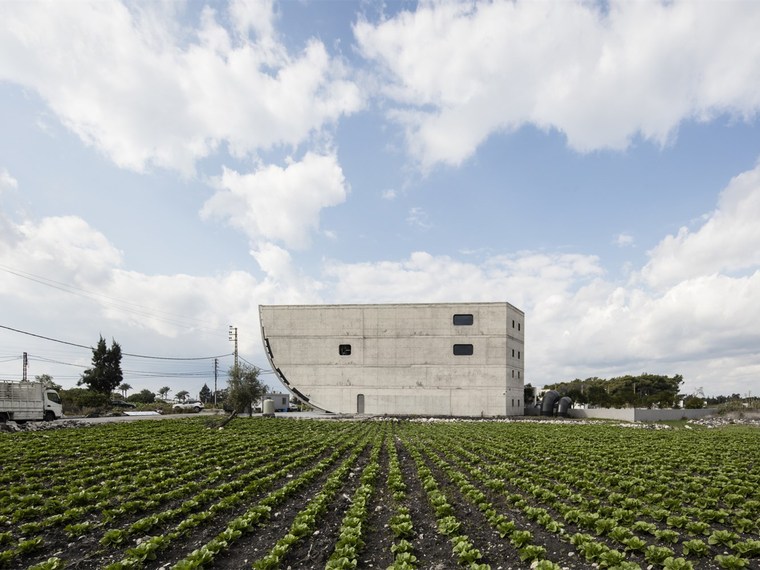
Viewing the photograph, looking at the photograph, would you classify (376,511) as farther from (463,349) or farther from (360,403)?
(360,403)

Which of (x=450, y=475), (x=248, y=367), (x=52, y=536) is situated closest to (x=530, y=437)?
(x=450, y=475)

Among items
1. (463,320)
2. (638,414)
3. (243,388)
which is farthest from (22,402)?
(638,414)

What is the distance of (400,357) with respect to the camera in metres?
61.5

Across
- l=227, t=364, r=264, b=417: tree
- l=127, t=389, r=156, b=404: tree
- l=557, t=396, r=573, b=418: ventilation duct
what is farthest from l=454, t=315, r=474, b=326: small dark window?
l=127, t=389, r=156, b=404: tree

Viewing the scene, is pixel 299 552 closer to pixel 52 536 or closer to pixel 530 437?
pixel 52 536

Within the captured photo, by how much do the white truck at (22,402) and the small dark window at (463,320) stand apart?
143 ft

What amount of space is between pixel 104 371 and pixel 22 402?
43901mm

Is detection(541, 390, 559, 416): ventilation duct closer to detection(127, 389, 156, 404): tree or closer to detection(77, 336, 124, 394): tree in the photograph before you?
detection(77, 336, 124, 394): tree

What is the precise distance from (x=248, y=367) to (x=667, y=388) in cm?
9246

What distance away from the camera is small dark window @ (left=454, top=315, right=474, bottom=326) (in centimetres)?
6116

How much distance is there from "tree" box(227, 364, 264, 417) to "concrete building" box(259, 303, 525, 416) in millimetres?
7398

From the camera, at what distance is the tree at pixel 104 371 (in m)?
82.1

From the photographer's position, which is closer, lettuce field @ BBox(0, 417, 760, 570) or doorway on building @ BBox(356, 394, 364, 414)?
lettuce field @ BBox(0, 417, 760, 570)

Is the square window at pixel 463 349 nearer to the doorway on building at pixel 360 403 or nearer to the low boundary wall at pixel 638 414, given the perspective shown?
the doorway on building at pixel 360 403
